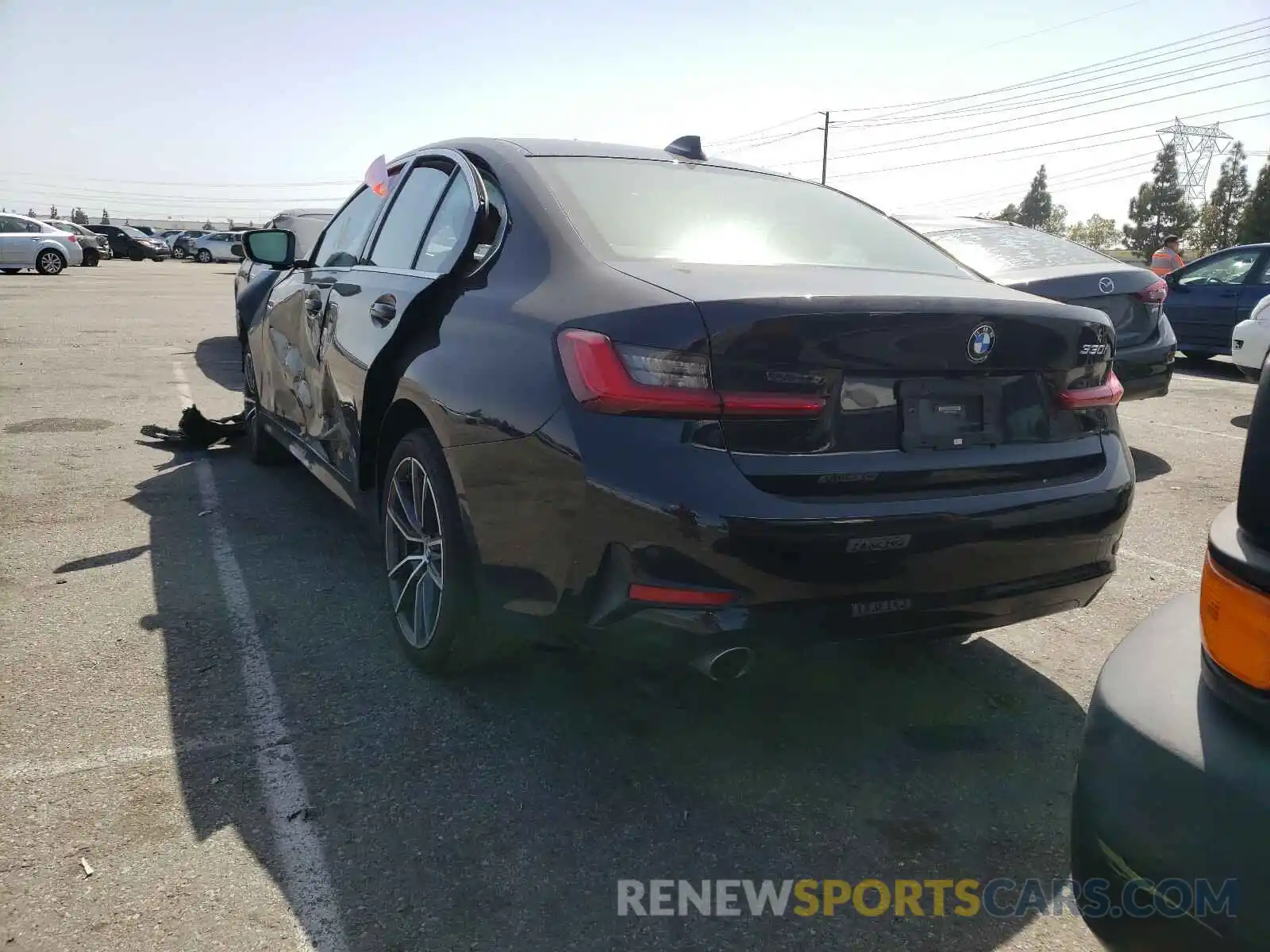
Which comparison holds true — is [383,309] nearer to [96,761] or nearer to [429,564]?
[429,564]

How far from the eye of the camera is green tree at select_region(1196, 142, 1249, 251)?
254ft

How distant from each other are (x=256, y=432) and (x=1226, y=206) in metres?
94.7

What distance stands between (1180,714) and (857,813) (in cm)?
124

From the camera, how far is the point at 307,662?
3.44m

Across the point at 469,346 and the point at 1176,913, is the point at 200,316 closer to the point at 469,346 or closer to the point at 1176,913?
the point at 469,346

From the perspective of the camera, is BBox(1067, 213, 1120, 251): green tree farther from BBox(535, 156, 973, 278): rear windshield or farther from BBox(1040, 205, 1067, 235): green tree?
BBox(535, 156, 973, 278): rear windshield

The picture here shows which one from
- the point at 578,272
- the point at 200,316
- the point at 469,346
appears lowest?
the point at 200,316

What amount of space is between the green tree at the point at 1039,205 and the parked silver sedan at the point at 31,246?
132m

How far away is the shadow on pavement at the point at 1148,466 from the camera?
6.28 m

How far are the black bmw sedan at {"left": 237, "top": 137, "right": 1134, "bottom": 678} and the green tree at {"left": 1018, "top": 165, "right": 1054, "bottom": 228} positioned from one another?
5884 inches

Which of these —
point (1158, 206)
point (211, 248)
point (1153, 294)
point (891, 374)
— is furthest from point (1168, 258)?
point (1158, 206)

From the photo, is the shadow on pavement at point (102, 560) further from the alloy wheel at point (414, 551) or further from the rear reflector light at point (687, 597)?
the rear reflector light at point (687, 597)

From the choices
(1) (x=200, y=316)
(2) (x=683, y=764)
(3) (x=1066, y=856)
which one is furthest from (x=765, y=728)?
(1) (x=200, y=316)

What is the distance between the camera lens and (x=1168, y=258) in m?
16.2
